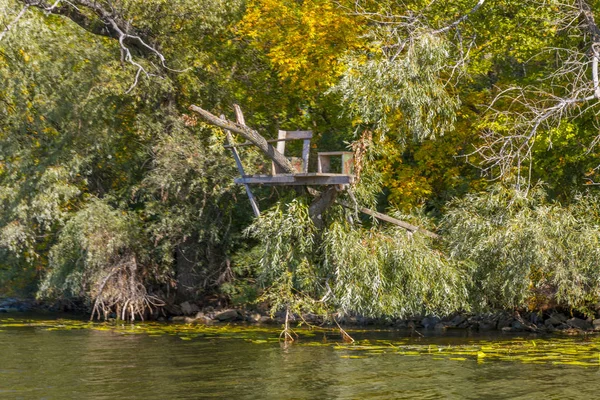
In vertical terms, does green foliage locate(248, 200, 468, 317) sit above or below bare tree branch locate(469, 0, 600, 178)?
below

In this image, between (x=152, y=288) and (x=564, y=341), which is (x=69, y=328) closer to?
(x=152, y=288)

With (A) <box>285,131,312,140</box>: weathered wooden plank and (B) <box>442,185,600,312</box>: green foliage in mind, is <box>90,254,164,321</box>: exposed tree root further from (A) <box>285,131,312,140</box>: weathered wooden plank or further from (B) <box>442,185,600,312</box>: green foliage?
(B) <box>442,185,600,312</box>: green foliage

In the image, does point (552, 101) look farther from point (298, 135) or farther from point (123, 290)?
point (123, 290)

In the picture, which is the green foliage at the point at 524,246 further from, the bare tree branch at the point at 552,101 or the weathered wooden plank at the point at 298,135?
the weathered wooden plank at the point at 298,135

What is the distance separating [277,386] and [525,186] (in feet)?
35.6

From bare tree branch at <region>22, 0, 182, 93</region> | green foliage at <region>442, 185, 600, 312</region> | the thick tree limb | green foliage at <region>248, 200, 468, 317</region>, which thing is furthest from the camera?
bare tree branch at <region>22, 0, 182, 93</region>

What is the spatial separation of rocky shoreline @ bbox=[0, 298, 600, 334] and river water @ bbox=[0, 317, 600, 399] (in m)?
2.05

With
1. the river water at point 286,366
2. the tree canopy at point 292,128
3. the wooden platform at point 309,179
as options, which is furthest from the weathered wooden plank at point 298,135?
the river water at point 286,366

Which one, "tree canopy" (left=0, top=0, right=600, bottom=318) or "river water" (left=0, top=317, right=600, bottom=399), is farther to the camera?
"tree canopy" (left=0, top=0, right=600, bottom=318)

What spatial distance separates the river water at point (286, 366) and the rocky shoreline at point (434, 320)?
2052 millimetres

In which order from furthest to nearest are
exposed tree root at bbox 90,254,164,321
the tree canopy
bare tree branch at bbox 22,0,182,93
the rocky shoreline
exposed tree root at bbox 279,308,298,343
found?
bare tree branch at bbox 22,0,182,93 → exposed tree root at bbox 90,254,164,321 → the rocky shoreline → the tree canopy → exposed tree root at bbox 279,308,298,343

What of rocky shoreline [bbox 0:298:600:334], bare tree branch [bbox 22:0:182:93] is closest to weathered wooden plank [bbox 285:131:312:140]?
rocky shoreline [bbox 0:298:600:334]

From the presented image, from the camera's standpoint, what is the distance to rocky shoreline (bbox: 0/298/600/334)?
78.6 feet

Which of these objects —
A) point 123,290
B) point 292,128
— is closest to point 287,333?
point 123,290
